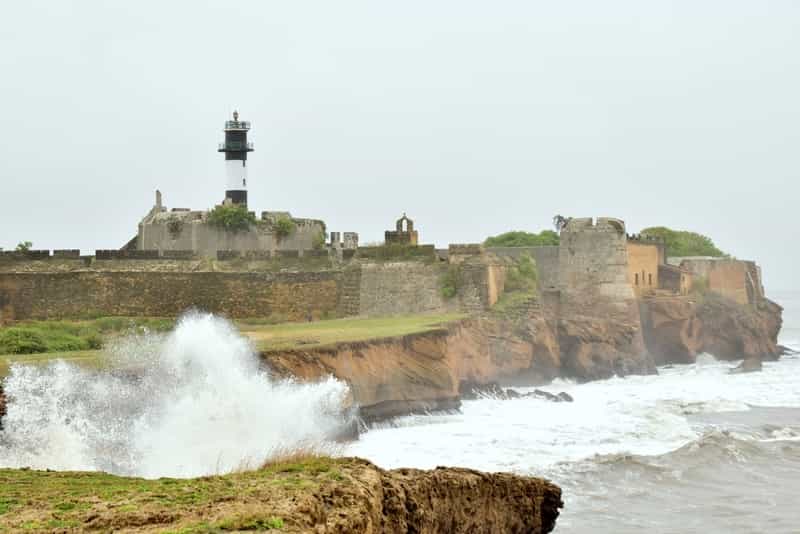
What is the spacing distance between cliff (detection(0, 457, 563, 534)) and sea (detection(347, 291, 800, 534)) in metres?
5.26

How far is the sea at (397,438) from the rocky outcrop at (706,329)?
16313 mm

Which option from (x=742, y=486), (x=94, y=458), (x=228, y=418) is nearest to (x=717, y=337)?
(x=742, y=486)

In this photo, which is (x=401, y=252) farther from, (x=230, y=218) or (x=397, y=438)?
(x=397, y=438)

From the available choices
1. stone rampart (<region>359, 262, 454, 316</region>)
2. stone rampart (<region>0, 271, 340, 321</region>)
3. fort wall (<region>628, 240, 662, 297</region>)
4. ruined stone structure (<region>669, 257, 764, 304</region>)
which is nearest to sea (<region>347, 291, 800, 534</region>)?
stone rampart (<region>359, 262, 454, 316</region>)

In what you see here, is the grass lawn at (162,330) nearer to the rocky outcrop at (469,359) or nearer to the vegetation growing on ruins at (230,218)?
the rocky outcrop at (469,359)

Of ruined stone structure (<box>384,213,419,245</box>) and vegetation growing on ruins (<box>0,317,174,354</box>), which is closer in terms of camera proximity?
vegetation growing on ruins (<box>0,317,174,354</box>)

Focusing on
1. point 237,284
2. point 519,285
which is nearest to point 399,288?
point 519,285

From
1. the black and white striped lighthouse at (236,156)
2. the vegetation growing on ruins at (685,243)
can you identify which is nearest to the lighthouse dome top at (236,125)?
the black and white striped lighthouse at (236,156)

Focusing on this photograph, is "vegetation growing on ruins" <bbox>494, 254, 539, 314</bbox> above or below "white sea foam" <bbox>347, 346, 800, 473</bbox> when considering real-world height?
above

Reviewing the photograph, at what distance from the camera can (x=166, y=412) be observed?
20.6 meters

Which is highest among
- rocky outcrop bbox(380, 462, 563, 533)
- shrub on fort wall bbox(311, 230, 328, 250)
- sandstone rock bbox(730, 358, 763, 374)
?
shrub on fort wall bbox(311, 230, 328, 250)

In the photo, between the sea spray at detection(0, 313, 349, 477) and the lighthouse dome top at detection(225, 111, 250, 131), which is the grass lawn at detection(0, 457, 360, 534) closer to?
the sea spray at detection(0, 313, 349, 477)

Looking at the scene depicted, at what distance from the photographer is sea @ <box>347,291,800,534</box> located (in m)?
20.0

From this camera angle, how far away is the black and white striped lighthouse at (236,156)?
4975 centimetres
